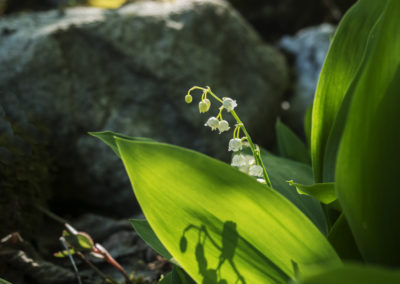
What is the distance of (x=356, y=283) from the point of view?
423 mm

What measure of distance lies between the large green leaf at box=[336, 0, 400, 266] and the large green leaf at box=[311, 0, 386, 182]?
217mm

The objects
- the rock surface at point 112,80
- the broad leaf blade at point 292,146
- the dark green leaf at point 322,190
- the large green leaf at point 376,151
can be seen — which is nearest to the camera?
the large green leaf at point 376,151

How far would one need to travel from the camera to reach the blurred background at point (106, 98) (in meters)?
1.66

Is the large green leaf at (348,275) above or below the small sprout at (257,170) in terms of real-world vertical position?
above

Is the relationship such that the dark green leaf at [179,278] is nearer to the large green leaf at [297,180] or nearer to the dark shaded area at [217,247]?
the dark shaded area at [217,247]

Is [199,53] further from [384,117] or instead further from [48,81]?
[384,117]

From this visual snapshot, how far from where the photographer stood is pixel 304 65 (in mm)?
3164

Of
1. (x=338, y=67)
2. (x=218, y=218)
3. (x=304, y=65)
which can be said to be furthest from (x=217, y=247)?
(x=304, y=65)

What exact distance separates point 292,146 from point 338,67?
76 centimetres

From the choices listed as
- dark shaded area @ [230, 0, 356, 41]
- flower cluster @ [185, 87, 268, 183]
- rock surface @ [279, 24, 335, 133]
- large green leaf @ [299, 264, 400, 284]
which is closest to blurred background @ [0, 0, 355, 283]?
rock surface @ [279, 24, 335, 133]

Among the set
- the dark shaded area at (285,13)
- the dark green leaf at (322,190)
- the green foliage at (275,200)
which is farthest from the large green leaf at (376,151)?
the dark shaded area at (285,13)

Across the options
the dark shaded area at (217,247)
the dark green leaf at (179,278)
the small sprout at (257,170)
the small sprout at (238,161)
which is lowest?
the dark green leaf at (179,278)

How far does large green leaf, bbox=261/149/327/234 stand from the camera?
101 centimetres

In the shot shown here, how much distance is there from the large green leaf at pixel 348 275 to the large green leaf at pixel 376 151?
8.0 inches
